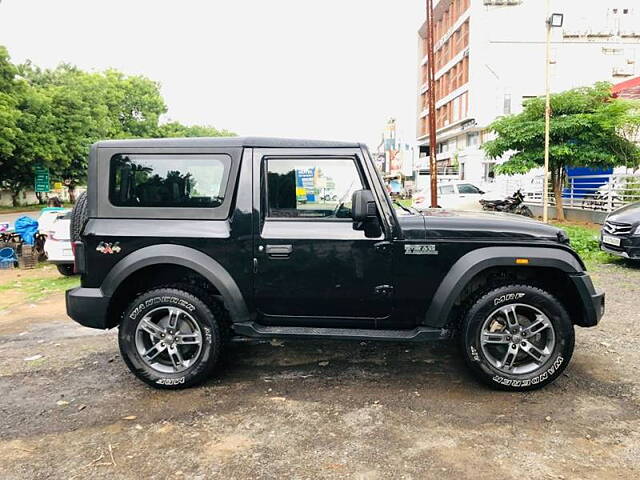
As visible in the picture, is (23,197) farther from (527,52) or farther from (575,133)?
(527,52)

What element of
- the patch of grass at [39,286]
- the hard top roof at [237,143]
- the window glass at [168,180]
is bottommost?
the patch of grass at [39,286]

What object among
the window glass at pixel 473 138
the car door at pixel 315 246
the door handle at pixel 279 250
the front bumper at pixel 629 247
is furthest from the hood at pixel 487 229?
the window glass at pixel 473 138

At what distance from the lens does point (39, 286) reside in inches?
332

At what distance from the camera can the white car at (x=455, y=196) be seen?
18.4m

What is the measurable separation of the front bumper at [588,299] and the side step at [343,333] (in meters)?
1.03

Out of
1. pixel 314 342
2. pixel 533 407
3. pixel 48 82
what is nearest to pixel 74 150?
pixel 48 82

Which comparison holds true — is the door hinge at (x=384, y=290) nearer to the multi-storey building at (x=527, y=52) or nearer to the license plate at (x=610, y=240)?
the license plate at (x=610, y=240)

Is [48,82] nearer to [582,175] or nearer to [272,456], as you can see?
[582,175]

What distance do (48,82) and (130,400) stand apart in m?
44.3

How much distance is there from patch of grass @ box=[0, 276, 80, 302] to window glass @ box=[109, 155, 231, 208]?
4.59 metres

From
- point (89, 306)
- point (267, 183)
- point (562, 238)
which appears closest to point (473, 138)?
point (562, 238)

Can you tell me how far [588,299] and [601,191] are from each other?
13546 millimetres

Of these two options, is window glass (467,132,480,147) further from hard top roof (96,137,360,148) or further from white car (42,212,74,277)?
hard top roof (96,137,360,148)

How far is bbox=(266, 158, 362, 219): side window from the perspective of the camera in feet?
12.6
